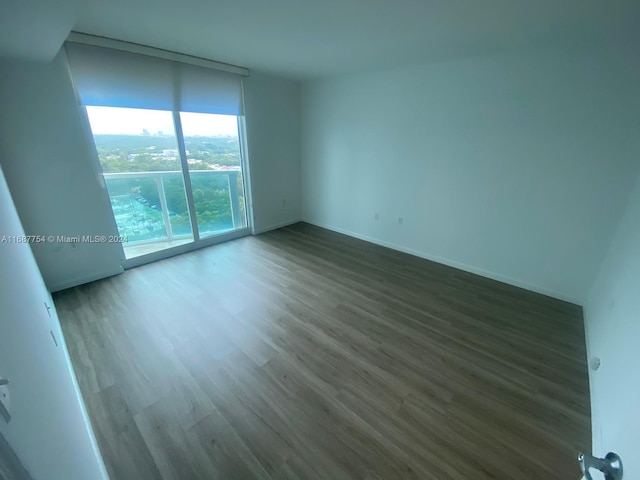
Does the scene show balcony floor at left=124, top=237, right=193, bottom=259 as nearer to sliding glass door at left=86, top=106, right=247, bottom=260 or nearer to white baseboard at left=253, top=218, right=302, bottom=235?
sliding glass door at left=86, top=106, right=247, bottom=260

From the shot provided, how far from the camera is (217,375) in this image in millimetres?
1955

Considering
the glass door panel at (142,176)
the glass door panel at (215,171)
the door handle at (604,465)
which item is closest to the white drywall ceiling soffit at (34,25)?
the glass door panel at (142,176)

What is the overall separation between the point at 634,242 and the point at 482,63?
2222 millimetres

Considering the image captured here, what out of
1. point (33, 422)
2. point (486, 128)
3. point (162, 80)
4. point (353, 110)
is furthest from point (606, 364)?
point (162, 80)

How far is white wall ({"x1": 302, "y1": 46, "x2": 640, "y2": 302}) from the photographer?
2.49 meters

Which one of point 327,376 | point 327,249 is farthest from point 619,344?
point 327,249

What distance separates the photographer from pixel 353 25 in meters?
2.20

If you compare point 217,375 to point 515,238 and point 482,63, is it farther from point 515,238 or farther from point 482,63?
point 482,63

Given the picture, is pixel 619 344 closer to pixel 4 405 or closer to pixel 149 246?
pixel 4 405

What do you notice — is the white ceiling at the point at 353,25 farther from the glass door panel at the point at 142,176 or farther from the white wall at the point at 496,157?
the glass door panel at the point at 142,176

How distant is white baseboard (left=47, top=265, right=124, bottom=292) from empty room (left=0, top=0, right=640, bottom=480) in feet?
0.08

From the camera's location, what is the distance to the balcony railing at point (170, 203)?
3357mm

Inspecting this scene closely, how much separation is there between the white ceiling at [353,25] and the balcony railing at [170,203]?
1507 mm

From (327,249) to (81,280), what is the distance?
308cm
